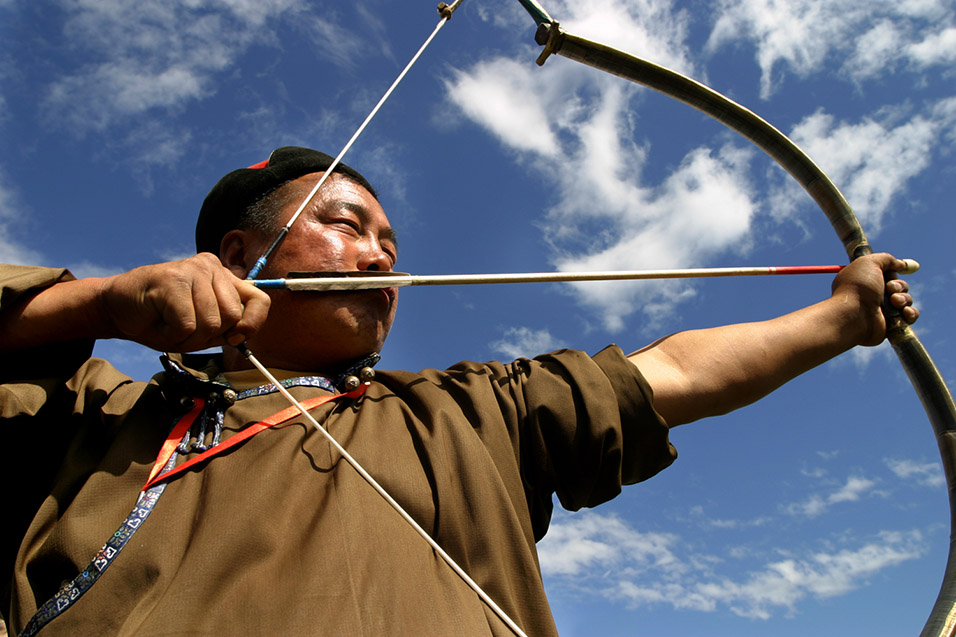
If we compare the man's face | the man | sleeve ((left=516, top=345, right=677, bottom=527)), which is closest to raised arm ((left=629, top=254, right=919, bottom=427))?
the man

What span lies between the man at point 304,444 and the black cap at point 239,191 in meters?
0.42

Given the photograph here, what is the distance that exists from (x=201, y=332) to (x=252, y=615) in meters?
0.54

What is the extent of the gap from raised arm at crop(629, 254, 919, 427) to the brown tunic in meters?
0.14

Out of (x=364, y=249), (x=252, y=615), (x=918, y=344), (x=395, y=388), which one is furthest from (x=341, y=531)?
(x=918, y=344)

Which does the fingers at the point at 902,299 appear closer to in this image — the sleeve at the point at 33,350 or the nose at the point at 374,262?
the nose at the point at 374,262

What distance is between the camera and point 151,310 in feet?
4.50

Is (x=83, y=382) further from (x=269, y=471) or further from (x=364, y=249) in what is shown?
(x=364, y=249)

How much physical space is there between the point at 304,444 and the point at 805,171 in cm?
227

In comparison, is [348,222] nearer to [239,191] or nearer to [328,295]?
[328,295]

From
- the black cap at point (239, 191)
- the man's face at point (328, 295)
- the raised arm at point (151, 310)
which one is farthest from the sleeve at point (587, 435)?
the black cap at point (239, 191)

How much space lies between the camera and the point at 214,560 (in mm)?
1260

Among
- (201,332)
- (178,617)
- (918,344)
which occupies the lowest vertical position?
(178,617)

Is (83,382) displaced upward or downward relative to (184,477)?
upward

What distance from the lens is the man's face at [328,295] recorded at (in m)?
1.91
